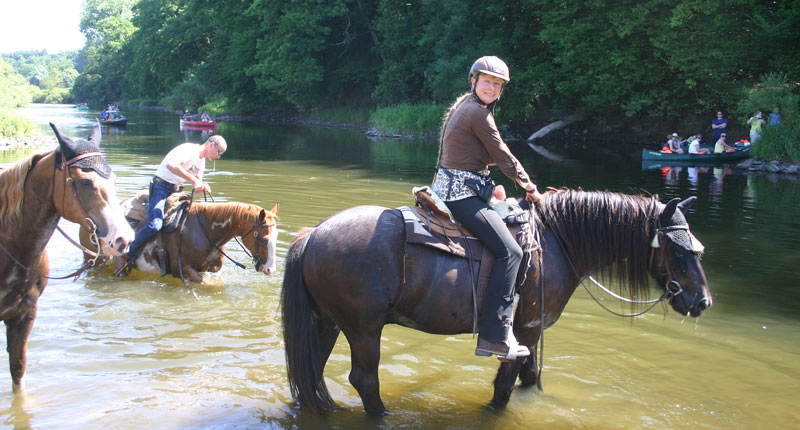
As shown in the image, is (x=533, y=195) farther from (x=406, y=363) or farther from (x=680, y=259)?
(x=406, y=363)

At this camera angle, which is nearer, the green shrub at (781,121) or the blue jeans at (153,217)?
the blue jeans at (153,217)

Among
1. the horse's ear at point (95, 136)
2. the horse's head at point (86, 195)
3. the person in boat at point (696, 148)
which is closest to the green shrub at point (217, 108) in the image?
the person in boat at point (696, 148)

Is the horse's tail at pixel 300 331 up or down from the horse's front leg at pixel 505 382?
up

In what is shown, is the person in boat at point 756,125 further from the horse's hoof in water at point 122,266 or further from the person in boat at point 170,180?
the horse's hoof in water at point 122,266

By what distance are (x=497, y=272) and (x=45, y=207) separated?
135 inches

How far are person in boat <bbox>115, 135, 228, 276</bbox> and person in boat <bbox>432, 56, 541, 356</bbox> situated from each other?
4.47 m

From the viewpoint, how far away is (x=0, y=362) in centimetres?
584

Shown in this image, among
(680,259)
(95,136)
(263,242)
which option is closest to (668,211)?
(680,259)

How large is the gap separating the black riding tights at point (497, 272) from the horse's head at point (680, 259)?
1228mm

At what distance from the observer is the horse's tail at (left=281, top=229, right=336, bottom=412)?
461 centimetres

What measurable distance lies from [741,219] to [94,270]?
1318cm

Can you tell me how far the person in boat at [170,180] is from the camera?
8125 millimetres

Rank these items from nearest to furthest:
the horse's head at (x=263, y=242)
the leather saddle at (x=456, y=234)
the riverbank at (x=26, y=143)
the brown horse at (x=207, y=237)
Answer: the leather saddle at (x=456, y=234) < the horse's head at (x=263, y=242) < the brown horse at (x=207, y=237) < the riverbank at (x=26, y=143)

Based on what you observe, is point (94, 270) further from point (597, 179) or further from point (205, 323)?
point (597, 179)
